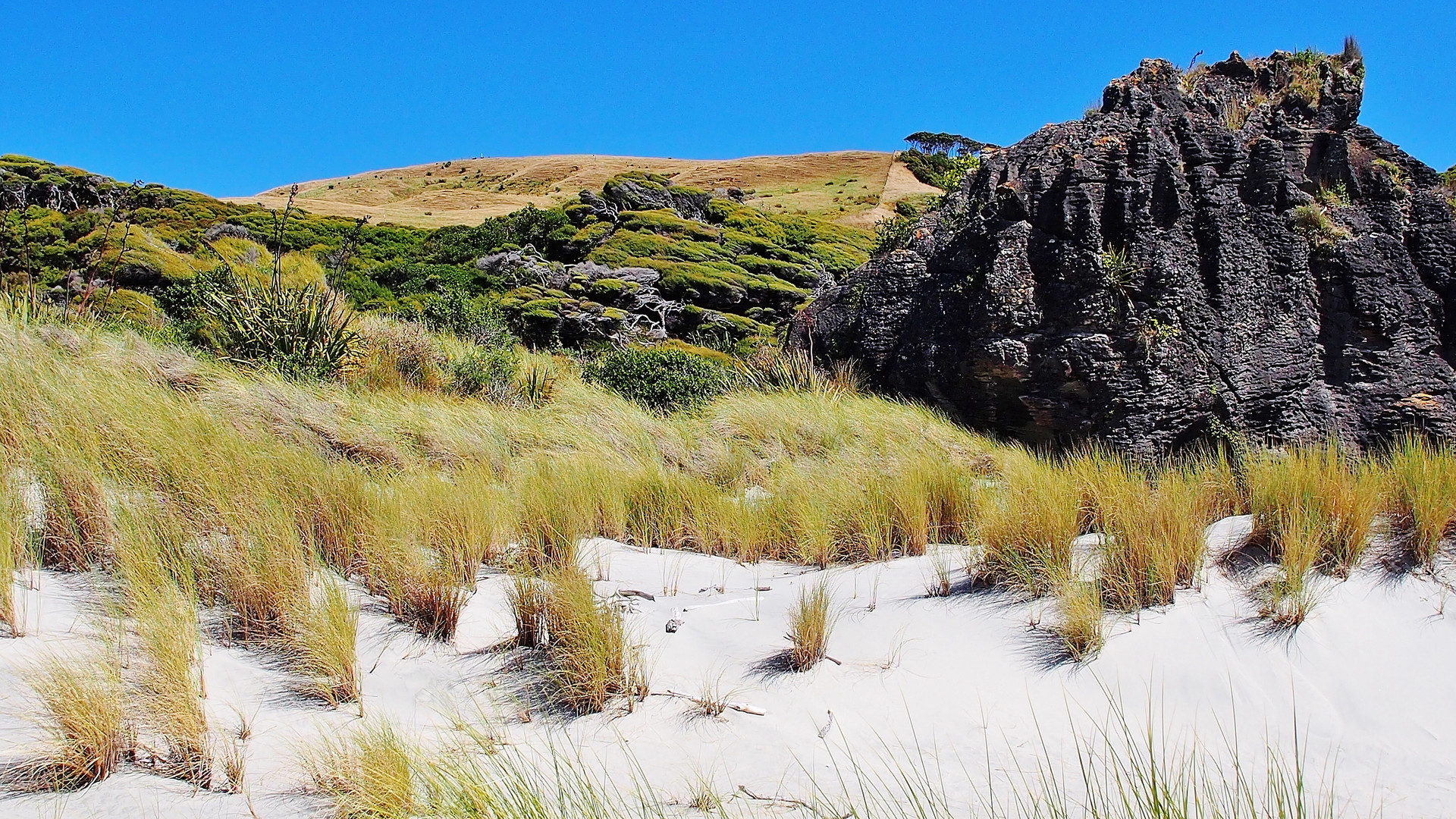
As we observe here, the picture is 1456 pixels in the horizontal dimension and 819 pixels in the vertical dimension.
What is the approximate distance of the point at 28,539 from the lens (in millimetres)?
3574

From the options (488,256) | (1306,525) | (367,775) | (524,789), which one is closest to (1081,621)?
(1306,525)

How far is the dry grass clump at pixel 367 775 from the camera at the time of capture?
2.16 meters

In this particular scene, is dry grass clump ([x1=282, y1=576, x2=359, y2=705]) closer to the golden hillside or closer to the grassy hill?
the grassy hill

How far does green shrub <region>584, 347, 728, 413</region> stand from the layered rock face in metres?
2.27

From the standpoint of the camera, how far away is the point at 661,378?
9359 mm

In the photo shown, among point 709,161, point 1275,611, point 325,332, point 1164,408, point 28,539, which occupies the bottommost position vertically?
point 1275,611

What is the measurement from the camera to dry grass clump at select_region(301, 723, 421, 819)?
2158 millimetres

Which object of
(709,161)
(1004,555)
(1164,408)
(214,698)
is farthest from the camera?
(709,161)

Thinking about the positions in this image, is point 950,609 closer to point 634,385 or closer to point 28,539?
point 28,539

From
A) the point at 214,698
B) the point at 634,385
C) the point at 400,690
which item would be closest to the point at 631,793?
the point at 400,690

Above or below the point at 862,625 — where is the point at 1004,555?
above

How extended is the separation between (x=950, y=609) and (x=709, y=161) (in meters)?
94.4

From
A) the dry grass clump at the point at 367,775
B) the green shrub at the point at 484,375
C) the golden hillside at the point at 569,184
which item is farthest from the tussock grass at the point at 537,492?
the golden hillside at the point at 569,184

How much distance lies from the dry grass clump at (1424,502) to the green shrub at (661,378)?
5.66 m
